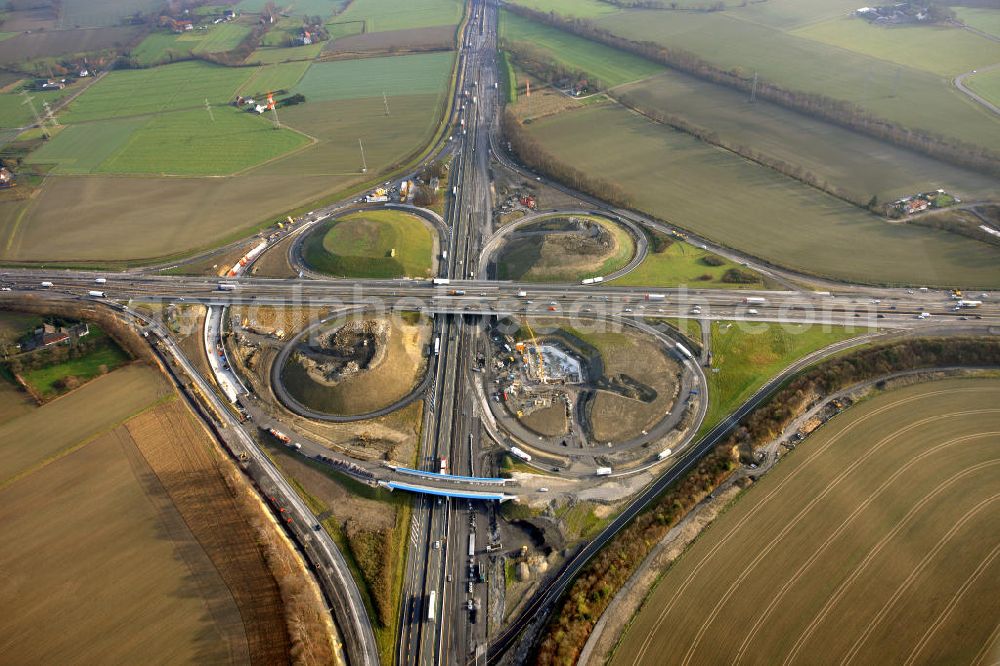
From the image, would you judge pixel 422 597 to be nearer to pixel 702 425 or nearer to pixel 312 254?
pixel 702 425

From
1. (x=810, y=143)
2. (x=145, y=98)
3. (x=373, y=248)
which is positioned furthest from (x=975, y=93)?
(x=145, y=98)

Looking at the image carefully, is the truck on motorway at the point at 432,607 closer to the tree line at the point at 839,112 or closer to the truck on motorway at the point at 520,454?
the truck on motorway at the point at 520,454

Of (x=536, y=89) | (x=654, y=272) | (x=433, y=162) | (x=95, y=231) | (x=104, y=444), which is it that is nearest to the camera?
(x=104, y=444)

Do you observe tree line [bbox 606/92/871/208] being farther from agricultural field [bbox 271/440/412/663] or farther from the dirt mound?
agricultural field [bbox 271/440/412/663]

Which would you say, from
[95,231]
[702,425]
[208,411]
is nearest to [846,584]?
[702,425]

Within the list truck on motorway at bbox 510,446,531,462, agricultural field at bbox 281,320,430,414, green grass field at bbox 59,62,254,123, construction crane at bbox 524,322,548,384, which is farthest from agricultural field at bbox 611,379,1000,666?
green grass field at bbox 59,62,254,123
